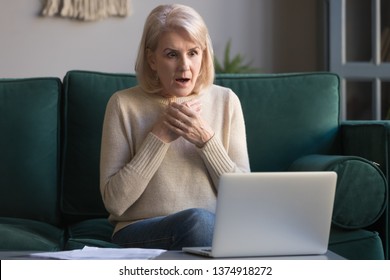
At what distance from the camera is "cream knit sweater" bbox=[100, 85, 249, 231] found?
7.33ft

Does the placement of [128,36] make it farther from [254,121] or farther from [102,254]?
[102,254]

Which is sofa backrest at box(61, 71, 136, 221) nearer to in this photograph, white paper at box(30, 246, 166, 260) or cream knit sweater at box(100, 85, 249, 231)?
cream knit sweater at box(100, 85, 249, 231)

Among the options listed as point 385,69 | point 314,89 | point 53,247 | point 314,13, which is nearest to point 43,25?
point 314,13

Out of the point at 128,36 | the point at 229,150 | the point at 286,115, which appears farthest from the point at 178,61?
the point at 128,36

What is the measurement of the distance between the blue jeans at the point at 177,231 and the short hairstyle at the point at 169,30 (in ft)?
1.48

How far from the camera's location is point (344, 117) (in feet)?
15.1

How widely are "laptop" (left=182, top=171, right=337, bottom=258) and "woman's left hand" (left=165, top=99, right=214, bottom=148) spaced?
0.72 m

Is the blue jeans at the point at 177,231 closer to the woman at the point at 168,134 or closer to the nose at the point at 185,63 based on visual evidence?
the woman at the point at 168,134

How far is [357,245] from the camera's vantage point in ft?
7.97

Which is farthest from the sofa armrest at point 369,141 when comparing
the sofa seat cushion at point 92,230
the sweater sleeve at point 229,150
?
the sofa seat cushion at point 92,230

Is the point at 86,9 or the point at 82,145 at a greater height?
the point at 86,9

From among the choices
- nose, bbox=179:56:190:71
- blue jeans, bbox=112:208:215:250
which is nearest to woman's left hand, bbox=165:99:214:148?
nose, bbox=179:56:190:71

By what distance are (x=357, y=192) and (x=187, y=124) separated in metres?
0.57
